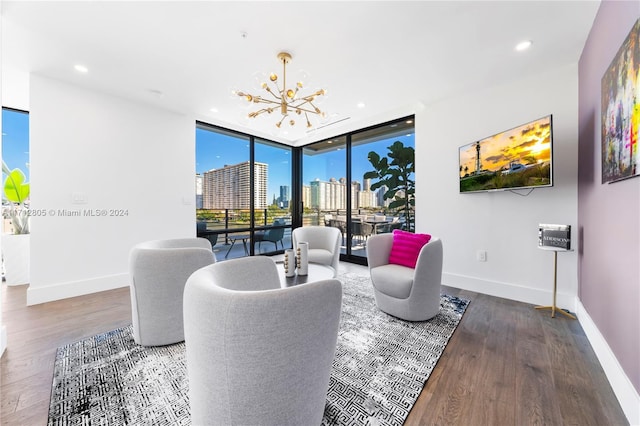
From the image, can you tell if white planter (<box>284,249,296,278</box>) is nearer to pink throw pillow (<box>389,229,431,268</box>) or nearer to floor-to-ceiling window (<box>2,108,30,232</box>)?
pink throw pillow (<box>389,229,431,268</box>)

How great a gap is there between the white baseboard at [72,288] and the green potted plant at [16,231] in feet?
3.40

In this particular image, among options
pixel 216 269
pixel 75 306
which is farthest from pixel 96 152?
pixel 216 269

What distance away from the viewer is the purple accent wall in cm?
138

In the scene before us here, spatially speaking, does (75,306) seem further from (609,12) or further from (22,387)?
(609,12)

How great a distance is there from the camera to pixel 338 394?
1.45m

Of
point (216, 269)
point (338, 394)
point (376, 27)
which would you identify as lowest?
point (338, 394)

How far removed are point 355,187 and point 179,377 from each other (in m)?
3.90

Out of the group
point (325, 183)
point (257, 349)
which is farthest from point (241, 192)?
point (257, 349)

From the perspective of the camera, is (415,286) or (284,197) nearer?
(415,286)

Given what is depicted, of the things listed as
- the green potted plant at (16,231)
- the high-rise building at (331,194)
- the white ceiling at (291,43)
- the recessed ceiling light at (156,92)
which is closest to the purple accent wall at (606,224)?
the white ceiling at (291,43)

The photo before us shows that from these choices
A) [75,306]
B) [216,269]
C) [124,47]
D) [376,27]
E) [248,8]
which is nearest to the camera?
[216,269]

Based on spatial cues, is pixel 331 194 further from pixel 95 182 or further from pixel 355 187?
pixel 95 182

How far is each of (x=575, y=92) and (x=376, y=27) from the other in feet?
7.33

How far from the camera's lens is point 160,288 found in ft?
6.09
